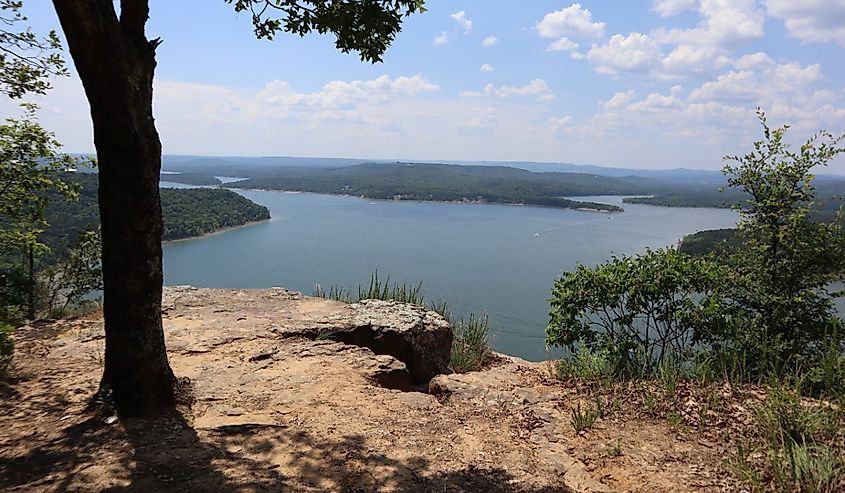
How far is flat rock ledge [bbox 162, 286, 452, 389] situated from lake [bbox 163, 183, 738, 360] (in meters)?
7.79

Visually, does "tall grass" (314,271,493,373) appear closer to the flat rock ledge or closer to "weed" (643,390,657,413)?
the flat rock ledge

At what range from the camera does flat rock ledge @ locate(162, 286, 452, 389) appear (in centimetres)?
532

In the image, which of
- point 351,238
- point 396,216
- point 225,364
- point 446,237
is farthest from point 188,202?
point 225,364

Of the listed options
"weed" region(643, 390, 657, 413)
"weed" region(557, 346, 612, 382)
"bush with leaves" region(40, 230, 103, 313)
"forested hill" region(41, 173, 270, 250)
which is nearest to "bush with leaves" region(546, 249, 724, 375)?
"weed" region(557, 346, 612, 382)

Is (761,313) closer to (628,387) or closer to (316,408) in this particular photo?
(628,387)

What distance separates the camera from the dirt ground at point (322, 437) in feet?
7.99

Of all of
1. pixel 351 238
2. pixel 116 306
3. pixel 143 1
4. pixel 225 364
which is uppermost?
pixel 143 1

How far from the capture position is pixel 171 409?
3102mm

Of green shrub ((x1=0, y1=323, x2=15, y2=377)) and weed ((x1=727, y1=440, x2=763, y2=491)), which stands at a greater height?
green shrub ((x1=0, y1=323, x2=15, y2=377))

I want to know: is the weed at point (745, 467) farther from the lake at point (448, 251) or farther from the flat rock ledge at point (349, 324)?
the lake at point (448, 251)

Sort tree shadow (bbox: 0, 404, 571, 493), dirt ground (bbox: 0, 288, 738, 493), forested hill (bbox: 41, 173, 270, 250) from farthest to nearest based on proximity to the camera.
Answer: forested hill (bbox: 41, 173, 270, 250) < dirt ground (bbox: 0, 288, 738, 493) < tree shadow (bbox: 0, 404, 571, 493)

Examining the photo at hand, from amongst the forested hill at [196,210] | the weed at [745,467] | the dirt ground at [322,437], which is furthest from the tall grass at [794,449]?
the forested hill at [196,210]

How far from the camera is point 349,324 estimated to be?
5492 mm

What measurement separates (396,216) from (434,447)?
2823 inches
